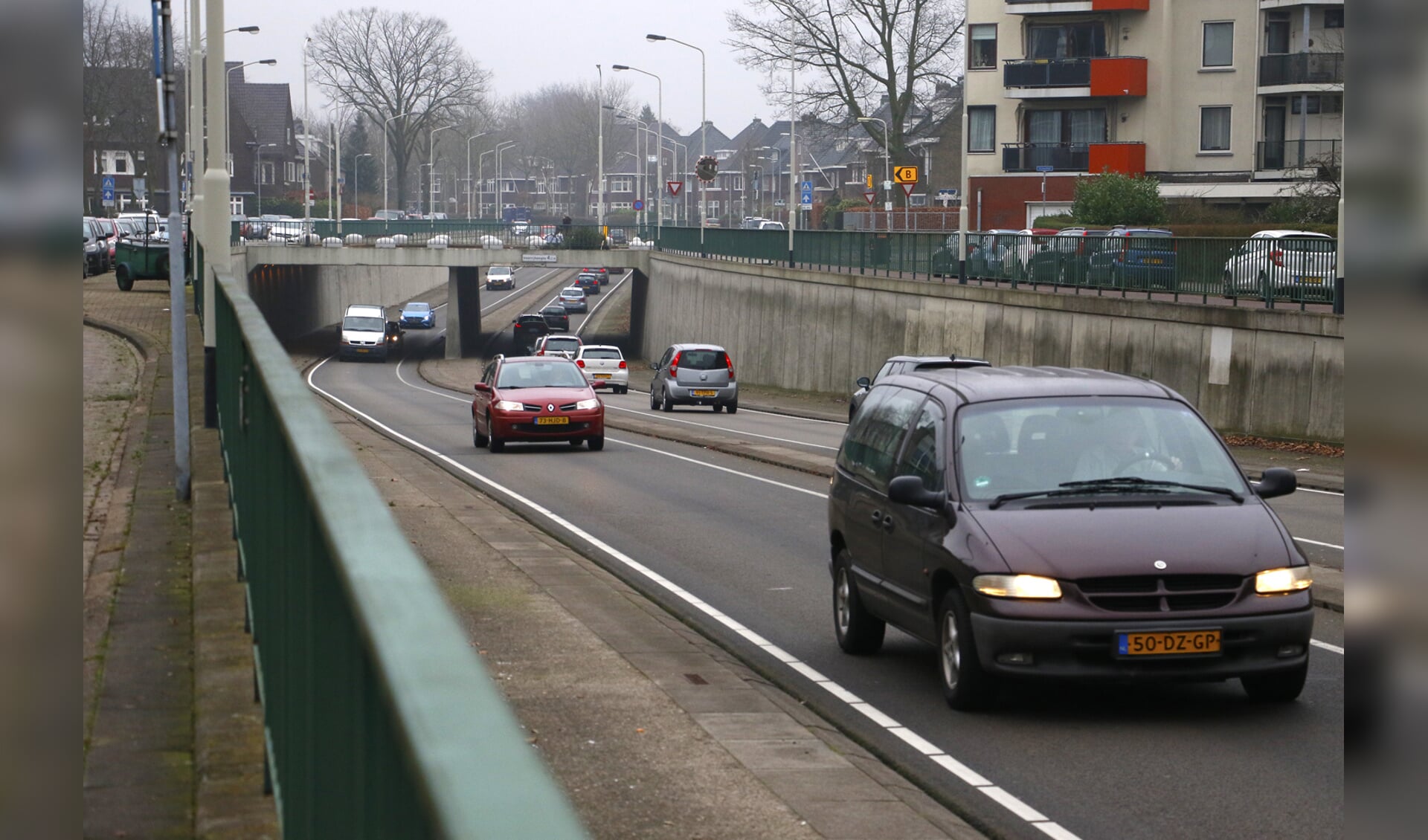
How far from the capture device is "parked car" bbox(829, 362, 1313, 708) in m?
8.53

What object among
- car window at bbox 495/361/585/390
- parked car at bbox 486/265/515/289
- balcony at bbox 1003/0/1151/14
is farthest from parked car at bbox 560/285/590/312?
car window at bbox 495/361/585/390

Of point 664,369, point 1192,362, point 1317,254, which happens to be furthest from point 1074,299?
point 664,369

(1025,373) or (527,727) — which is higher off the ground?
(1025,373)

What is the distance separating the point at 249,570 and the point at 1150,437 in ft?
17.2

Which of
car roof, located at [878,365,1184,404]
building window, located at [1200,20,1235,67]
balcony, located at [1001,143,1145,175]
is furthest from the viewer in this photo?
balcony, located at [1001,143,1145,175]

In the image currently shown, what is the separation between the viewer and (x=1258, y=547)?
344 inches

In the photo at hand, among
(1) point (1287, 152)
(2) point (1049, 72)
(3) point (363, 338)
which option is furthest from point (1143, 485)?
(3) point (363, 338)

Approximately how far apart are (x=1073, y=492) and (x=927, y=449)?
103cm

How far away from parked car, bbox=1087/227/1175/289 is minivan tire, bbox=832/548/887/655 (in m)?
23.7

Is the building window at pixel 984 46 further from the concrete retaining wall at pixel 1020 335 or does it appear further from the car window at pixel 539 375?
the car window at pixel 539 375

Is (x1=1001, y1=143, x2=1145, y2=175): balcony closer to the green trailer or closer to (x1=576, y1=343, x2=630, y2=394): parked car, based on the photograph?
(x1=576, y1=343, x2=630, y2=394): parked car

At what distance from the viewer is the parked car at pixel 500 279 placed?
397ft

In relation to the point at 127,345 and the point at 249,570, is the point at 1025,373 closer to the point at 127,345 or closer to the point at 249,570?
the point at 249,570

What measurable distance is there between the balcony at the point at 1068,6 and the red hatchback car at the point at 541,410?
135ft
